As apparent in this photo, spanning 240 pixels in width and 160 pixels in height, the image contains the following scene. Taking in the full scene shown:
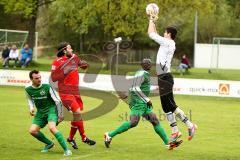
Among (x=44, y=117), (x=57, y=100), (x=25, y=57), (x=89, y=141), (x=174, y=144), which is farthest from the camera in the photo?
(x=25, y=57)

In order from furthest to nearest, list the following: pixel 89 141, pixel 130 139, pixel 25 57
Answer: pixel 25 57, pixel 130 139, pixel 89 141

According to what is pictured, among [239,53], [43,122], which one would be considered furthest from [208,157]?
[239,53]

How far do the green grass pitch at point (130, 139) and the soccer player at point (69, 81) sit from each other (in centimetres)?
58

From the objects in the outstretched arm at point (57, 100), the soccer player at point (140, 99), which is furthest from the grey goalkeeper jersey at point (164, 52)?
the outstretched arm at point (57, 100)

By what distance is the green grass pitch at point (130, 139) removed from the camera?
47.9 ft

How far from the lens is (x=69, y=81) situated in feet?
52.6

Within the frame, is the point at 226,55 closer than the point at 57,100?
No

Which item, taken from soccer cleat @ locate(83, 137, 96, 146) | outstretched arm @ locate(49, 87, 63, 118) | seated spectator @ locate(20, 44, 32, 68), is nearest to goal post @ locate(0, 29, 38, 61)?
seated spectator @ locate(20, 44, 32, 68)

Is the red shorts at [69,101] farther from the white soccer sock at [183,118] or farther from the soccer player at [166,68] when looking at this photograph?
the white soccer sock at [183,118]

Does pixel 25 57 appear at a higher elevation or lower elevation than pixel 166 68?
lower

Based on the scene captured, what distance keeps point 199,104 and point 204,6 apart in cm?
2100

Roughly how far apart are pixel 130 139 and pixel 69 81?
2.89 m

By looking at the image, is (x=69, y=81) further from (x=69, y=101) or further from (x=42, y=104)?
(x=42, y=104)

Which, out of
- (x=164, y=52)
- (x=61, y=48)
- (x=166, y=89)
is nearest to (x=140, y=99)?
(x=166, y=89)
